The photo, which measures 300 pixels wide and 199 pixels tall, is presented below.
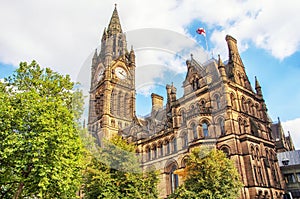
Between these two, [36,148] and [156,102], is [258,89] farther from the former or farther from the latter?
[36,148]

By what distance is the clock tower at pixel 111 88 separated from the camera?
60000 millimetres

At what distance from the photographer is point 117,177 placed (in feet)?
90.2

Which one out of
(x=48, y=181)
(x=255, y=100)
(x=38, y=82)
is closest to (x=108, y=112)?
(x=255, y=100)

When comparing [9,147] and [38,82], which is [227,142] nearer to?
[38,82]

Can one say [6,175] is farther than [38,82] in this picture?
No

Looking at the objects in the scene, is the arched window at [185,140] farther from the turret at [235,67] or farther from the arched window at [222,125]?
the turret at [235,67]

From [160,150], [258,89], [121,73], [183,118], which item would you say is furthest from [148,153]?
[121,73]

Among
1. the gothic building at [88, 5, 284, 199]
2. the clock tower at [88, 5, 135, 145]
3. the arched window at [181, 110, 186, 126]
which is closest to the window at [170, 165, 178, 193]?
the gothic building at [88, 5, 284, 199]

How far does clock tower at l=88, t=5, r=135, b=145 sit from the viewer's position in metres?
60.0

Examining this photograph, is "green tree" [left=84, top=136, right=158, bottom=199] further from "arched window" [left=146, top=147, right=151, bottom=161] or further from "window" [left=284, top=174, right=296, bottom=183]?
"window" [left=284, top=174, right=296, bottom=183]

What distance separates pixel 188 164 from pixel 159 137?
49.4 ft

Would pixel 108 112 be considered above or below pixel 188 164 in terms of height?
above

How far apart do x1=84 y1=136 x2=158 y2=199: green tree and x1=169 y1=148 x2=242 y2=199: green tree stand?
3.40 metres

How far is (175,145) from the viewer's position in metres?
40.1
